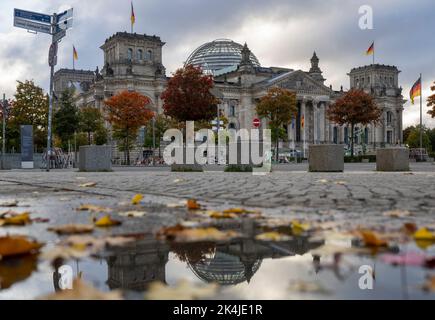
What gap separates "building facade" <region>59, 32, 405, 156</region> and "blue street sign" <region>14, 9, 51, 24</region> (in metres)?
50.8

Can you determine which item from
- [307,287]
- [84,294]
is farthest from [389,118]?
[84,294]

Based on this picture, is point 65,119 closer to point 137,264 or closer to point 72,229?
point 72,229

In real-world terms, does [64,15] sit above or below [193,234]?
above

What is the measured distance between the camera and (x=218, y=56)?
4668 inches

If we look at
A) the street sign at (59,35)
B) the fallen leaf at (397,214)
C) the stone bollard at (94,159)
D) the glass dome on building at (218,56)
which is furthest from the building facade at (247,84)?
the fallen leaf at (397,214)

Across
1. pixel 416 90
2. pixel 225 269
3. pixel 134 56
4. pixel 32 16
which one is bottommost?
pixel 225 269

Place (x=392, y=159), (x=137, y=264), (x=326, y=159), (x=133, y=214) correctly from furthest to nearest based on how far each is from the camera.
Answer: (x=392, y=159) → (x=326, y=159) → (x=133, y=214) → (x=137, y=264)

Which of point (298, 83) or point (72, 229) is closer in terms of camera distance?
point (72, 229)

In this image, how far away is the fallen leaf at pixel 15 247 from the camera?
2408 mm

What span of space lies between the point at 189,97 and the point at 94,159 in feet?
44.4

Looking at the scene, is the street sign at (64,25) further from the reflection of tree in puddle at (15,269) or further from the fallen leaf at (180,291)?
the fallen leaf at (180,291)

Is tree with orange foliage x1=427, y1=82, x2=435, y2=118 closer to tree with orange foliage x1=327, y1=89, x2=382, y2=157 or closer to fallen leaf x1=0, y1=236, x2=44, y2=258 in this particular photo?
tree with orange foliage x1=327, y1=89, x2=382, y2=157

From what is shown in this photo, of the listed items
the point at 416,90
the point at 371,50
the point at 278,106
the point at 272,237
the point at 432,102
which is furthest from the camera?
the point at 371,50
